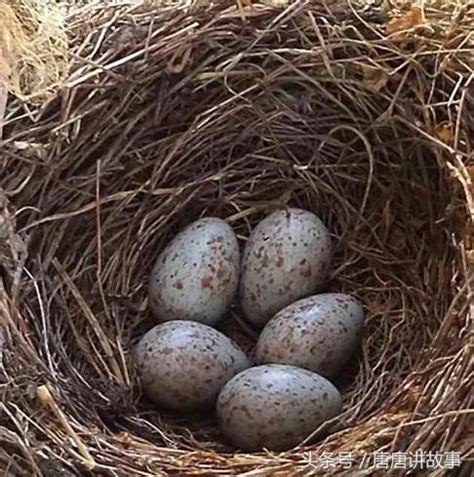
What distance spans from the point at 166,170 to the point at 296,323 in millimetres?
301

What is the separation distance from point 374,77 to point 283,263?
0.90 ft

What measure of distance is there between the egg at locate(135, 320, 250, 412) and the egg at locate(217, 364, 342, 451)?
0.05 metres

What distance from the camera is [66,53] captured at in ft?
4.68

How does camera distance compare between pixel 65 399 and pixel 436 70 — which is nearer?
pixel 65 399

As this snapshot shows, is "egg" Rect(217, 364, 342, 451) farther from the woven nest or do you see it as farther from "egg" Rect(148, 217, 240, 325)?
"egg" Rect(148, 217, 240, 325)

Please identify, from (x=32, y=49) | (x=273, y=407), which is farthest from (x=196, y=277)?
(x=32, y=49)

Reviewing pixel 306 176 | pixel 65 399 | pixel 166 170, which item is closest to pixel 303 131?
pixel 306 176

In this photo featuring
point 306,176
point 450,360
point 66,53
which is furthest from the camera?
point 306,176

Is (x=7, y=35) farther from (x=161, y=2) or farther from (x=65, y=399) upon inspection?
(x=65, y=399)

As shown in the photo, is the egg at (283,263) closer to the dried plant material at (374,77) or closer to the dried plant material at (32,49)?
the dried plant material at (374,77)

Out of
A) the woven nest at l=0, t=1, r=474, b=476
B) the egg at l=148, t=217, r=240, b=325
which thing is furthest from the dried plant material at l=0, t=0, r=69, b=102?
the egg at l=148, t=217, r=240, b=325

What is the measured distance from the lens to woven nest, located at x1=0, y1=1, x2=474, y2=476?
4.34 feet

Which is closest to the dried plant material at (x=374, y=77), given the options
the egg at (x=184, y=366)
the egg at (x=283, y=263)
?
the egg at (x=283, y=263)

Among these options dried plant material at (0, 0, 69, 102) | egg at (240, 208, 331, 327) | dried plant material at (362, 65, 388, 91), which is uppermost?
dried plant material at (0, 0, 69, 102)
